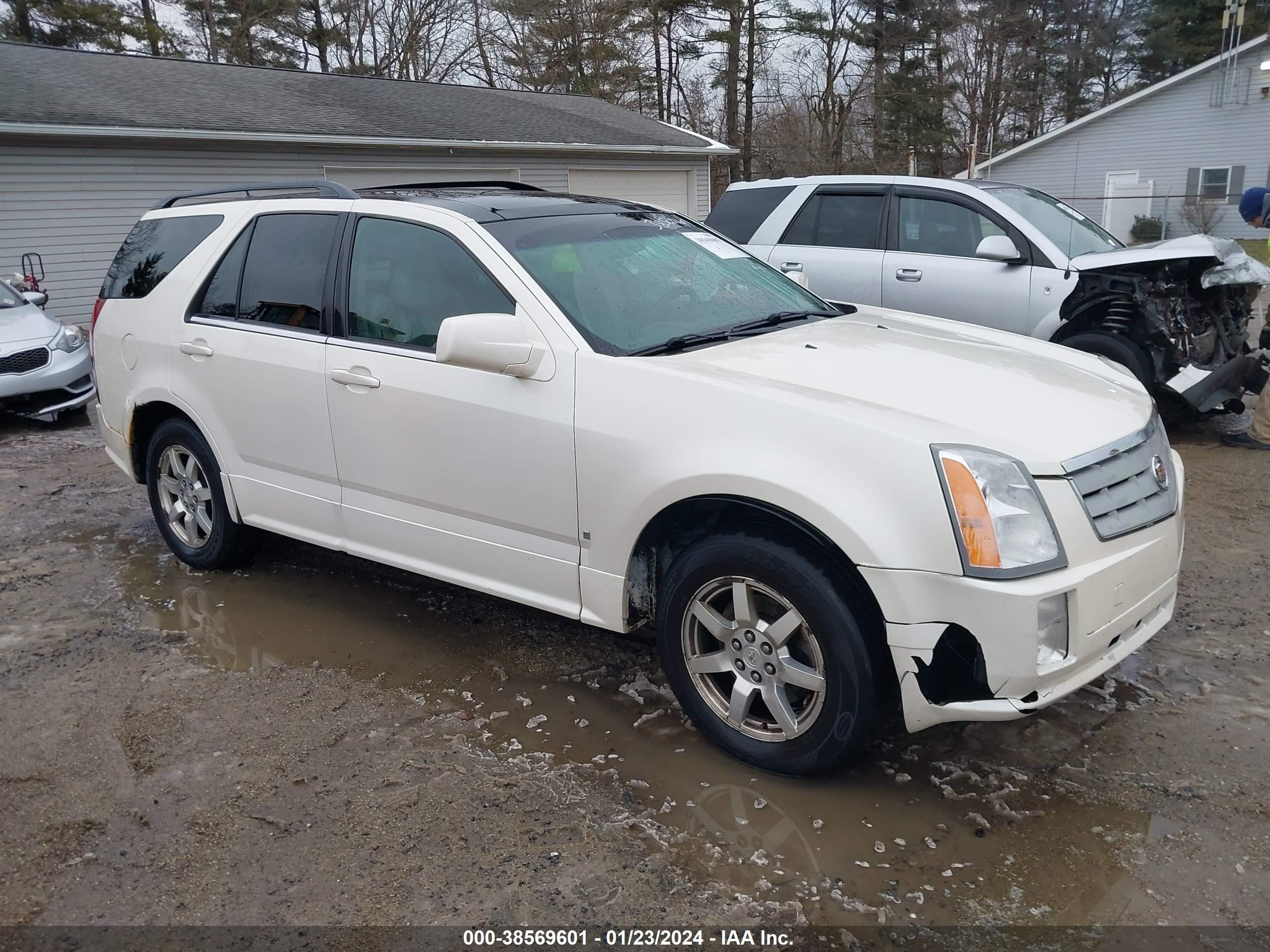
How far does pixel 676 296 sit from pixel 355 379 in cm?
134

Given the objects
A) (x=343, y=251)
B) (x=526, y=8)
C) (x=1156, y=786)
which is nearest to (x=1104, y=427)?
(x=1156, y=786)

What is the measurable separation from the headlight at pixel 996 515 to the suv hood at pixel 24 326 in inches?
353

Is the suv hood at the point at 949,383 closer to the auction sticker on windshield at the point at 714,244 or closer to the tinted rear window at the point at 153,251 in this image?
the auction sticker on windshield at the point at 714,244

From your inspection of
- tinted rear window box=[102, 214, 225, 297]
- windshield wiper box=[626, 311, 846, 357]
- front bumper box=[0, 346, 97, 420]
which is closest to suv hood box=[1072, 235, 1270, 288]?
windshield wiper box=[626, 311, 846, 357]

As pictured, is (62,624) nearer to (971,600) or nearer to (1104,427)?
(971,600)

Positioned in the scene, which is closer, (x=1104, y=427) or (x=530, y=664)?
(x=1104, y=427)

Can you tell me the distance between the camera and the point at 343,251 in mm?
4277

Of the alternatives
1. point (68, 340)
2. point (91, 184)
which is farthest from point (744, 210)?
point (91, 184)

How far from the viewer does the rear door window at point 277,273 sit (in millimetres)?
4371

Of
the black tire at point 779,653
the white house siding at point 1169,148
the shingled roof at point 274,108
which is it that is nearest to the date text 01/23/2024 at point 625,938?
the black tire at point 779,653

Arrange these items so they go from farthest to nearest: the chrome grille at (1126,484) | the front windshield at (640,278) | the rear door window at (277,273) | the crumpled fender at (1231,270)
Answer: the crumpled fender at (1231,270), the rear door window at (277,273), the front windshield at (640,278), the chrome grille at (1126,484)

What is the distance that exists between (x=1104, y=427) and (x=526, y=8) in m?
32.2

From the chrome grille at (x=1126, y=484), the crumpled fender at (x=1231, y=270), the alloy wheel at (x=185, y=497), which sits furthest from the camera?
the crumpled fender at (x=1231, y=270)

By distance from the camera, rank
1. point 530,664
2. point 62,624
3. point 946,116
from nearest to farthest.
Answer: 1. point 530,664
2. point 62,624
3. point 946,116
